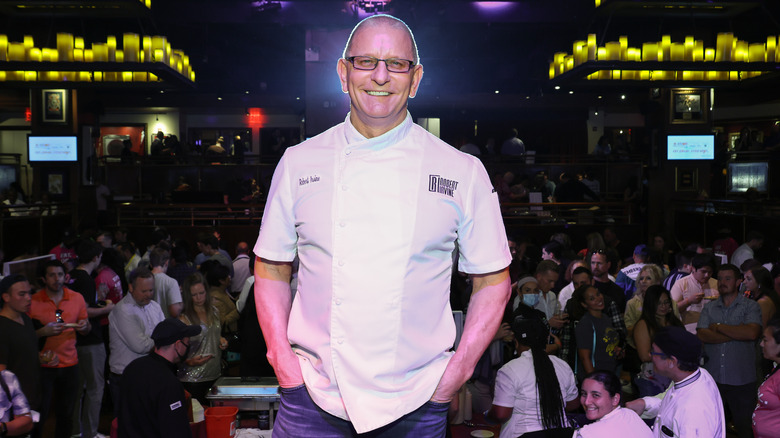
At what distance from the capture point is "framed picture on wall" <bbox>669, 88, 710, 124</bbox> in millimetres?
15273

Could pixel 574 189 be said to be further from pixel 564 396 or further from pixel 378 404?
pixel 378 404

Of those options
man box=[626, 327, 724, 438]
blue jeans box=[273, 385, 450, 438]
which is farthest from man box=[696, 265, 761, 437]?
blue jeans box=[273, 385, 450, 438]

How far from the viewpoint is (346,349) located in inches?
57.5

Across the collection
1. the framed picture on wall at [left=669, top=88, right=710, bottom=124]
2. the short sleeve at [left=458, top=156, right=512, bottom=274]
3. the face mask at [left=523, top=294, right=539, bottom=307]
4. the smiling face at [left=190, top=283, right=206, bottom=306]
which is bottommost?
the face mask at [left=523, top=294, right=539, bottom=307]

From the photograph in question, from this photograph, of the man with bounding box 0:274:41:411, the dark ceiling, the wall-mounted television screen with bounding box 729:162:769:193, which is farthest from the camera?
the wall-mounted television screen with bounding box 729:162:769:193

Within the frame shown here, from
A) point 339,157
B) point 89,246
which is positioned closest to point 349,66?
point 339,157

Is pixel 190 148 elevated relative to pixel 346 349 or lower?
elevated

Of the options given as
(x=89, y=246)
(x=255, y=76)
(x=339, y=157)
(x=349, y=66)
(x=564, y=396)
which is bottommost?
(x=564, y=396)

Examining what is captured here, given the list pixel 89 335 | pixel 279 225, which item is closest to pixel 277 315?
pixel 279 225

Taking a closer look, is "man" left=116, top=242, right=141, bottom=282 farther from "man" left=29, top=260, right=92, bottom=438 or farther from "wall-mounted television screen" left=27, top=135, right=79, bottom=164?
"wall-mounted television screen" left=27, top=135, right=79, bottom=164

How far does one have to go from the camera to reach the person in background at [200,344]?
19.1 feet

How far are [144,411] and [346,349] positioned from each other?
2867 millimetres

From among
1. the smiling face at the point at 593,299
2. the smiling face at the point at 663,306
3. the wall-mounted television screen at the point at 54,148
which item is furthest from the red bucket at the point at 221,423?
the wall-mounted television screen at the point at 54,148

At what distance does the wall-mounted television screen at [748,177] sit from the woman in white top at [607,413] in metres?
13.6
